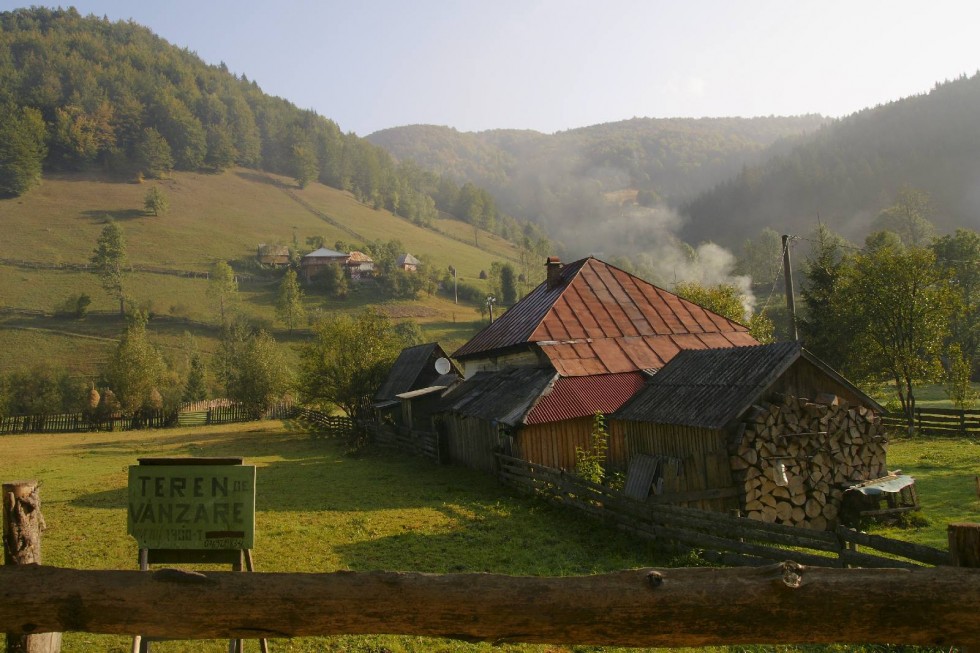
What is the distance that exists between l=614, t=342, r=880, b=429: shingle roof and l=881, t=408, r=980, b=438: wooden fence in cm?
1399

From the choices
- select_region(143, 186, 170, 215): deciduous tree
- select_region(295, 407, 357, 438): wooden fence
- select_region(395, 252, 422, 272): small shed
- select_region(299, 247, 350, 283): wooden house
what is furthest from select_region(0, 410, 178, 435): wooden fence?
select_region(143, 186, 170, 215): deciduous tree

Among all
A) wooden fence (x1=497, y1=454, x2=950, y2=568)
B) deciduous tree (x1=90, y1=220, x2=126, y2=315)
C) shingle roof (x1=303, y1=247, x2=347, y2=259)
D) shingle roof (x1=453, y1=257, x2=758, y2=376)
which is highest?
shingle roof (x1=303, y1=247, x2=347, y2=259)

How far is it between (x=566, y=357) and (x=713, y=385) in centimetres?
814

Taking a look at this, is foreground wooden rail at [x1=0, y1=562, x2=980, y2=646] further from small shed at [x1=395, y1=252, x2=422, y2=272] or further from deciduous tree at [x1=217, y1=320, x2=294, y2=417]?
small shed at [x1=395, y1=252, x2=422, y2=272]

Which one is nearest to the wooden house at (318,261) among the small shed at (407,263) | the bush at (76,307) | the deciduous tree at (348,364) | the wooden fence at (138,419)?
the small shed at (407,263)

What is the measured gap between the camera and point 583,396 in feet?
68.5

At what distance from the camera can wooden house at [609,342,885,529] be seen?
13602 millimetres

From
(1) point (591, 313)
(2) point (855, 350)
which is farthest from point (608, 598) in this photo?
(2) point (855, 350)

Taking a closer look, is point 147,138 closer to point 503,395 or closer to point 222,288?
point 222,288

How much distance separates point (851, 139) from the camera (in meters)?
176

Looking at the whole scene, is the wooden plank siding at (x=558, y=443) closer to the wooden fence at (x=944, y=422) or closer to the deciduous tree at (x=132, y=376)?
the wooden fence at (x=944, y=422)

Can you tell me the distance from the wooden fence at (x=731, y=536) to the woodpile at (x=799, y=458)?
1.42 m

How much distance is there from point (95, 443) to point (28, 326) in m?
45.3

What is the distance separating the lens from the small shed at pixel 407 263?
11156cm
